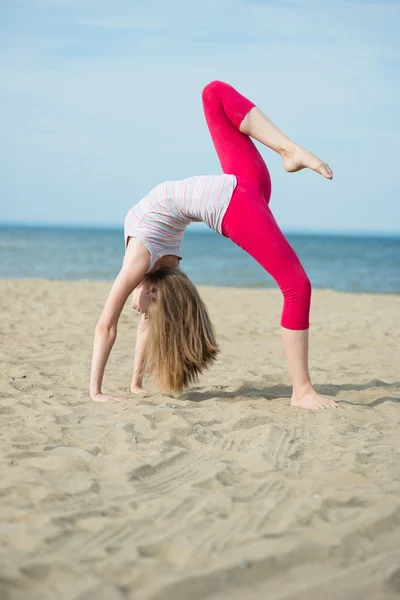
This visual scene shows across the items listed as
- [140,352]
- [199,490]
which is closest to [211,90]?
[140,352]

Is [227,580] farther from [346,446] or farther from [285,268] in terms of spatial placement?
[285,268]

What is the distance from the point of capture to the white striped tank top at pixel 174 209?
12.8 feet

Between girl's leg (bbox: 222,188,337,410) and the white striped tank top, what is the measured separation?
8 cm

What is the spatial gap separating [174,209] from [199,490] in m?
1.89

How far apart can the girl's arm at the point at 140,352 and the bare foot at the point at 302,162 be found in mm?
1429

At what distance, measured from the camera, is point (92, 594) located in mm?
1914

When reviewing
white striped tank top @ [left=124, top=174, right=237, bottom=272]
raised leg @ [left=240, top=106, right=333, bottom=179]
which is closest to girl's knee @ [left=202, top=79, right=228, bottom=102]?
raised leg @ [left=240, top=106, right=333, bottom=179]

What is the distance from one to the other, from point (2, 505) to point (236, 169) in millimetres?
2472

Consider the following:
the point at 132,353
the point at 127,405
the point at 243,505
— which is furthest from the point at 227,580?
the point at 132,353

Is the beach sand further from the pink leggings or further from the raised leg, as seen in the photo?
the raised leg

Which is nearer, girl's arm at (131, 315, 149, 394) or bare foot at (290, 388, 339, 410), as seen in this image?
bare foot at (290, 388, 339, 410)

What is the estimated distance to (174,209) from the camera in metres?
3.98

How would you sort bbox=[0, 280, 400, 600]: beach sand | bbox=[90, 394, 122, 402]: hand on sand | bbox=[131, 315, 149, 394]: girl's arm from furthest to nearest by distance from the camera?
bbox=[131, 315, 149, 394]: girl's arm
bbox=[90, 394, 122, 402]: hand on sand
bbox=[0, 280, 400, 600]: beach sand

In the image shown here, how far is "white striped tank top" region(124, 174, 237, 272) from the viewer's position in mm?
3887
